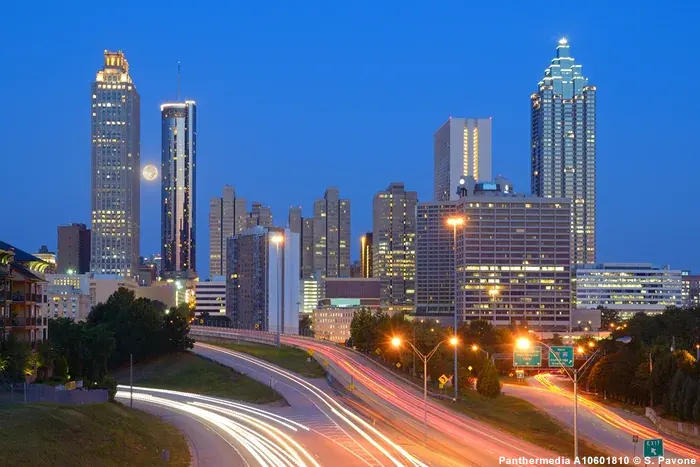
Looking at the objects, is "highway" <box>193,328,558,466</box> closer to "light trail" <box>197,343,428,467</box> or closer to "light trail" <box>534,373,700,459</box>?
"light trail" <box>197,343,428,467</box>

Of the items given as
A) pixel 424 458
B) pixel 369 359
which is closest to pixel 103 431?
pixel 424 458

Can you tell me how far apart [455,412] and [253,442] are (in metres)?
25.1

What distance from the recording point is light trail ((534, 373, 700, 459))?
74050 mm

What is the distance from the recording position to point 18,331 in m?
82.6

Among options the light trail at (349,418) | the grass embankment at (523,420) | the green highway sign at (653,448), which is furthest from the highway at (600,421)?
the green highway sign at (653,448)

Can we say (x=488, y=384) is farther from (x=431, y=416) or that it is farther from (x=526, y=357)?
(x=431, y=416)

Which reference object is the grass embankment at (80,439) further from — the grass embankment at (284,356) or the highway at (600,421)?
the grass embankment at (284,356)

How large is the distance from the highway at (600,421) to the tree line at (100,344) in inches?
1583

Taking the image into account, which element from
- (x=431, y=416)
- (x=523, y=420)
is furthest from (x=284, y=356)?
(x=431, y=416)

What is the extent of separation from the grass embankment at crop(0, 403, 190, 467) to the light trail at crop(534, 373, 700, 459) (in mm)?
40559

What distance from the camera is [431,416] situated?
73.6m

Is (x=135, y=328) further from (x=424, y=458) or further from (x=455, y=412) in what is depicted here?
(x=424, y=458)

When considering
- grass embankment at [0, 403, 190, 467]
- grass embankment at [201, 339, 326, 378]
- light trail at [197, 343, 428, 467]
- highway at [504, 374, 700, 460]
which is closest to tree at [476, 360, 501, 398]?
highway at [504, 374, 700, 460]

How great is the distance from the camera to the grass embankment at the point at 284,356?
10250cm
